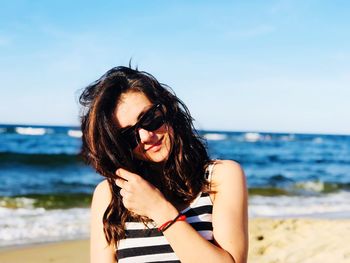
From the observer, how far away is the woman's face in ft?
8.34

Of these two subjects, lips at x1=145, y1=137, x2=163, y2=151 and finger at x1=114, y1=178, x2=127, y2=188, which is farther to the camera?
lips at x1=145, y1=137, x2=163, y2=151

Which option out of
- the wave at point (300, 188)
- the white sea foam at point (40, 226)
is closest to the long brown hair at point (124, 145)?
the white sea foam at point (40, 226)

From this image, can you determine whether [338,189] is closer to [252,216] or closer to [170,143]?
[252,216]

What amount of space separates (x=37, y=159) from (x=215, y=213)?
21067mm

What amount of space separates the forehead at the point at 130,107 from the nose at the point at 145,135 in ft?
0.23

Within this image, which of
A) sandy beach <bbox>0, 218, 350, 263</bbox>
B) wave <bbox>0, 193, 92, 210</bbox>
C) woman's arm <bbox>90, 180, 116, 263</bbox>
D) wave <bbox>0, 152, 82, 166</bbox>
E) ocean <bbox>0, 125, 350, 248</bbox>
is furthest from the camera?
wave <bbox>0, 152, 82, 166</bbox>

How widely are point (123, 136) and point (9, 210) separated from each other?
29.5 feet

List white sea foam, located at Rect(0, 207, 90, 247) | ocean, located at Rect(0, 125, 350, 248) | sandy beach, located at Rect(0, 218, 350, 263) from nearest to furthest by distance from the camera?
sandy beach, located at Rect(0, 218, 350, 263) < white sea foam, located at Rect(0, 207, 90, 247) < ocean, located at Rect(0, 125, 350, 248)

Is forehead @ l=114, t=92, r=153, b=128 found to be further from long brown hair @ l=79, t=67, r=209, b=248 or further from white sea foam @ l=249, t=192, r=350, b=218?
white sea foam @ l=249, t=192, r=350, b=218

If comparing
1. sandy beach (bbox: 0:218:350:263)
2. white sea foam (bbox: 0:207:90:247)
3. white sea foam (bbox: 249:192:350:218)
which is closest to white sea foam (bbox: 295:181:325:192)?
white sea foam (bbox: 249:192:350:218)

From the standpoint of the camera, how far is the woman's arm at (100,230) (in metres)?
2.70

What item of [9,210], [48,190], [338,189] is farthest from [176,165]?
[338,189]

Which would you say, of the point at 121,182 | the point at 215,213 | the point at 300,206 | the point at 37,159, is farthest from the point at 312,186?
the point at 121,182

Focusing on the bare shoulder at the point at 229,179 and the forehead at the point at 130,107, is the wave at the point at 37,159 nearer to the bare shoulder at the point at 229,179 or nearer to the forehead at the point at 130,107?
the forehead at the point at 130,107
